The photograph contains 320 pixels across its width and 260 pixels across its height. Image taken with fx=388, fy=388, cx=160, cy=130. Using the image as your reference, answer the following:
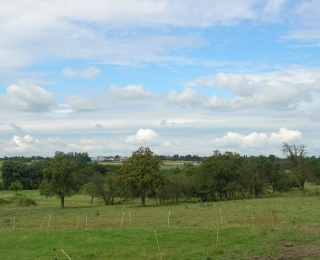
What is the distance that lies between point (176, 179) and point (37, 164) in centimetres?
Answer: 6992

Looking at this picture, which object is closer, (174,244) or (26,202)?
(174,244)

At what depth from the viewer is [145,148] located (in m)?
65.6

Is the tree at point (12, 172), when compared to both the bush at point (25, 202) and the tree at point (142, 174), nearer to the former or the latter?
the bush at point (25, 202)

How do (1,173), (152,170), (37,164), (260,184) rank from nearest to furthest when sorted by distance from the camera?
(152,170) → (260,184) → (1,173) → (37,164)

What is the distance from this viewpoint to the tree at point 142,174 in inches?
2438

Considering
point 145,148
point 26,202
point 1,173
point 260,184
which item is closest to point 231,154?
point 260,184

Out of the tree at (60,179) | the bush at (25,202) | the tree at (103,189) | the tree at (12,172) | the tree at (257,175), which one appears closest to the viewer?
the tree at (60,179)

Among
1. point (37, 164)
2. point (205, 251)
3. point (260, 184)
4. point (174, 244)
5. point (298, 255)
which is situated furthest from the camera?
point (37, 164)

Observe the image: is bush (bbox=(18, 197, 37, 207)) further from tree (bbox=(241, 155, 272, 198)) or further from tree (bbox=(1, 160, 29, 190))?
tree (bbox=(1, 160, 29, 190))

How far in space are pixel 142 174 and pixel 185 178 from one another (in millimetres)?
14133

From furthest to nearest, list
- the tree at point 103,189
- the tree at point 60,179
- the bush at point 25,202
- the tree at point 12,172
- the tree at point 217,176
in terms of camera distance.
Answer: the tree at point 12,172, the tree at point 103,189, the tree at point 217,176, the bush at point 25,202, the tree at point 60,179

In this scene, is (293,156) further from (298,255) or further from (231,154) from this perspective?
(298,255)

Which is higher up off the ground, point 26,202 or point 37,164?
point 37,164

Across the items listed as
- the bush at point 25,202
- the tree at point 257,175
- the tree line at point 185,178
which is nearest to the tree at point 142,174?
the tree line at point 185,178
